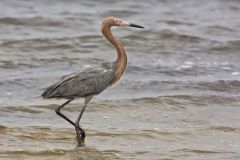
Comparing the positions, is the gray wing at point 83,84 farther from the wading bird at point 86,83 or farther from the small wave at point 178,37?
the small wave at point 178,37

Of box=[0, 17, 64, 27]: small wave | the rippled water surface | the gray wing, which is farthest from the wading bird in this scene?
box=[0, 17, 64, 27]: small wave

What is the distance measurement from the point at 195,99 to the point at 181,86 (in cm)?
97

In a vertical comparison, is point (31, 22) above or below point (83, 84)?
below

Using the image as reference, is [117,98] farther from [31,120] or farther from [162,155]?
[162,155]

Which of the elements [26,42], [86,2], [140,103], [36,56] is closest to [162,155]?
[140,103]

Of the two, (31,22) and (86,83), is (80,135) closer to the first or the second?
(86,83)

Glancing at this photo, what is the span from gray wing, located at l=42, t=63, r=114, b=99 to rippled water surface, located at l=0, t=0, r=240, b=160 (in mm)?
662

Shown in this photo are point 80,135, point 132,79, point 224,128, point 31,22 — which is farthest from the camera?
point 31,22

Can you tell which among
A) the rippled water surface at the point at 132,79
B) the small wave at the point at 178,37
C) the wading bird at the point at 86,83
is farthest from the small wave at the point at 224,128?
the small wave at the point at 178,37

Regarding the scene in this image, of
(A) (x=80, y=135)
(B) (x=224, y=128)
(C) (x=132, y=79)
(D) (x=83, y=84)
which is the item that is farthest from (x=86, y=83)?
(C) (x=132, y=79)

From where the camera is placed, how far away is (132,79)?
1441 cm

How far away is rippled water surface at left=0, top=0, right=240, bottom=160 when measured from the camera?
33.0 ft

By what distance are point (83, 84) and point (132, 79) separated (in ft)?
14.1

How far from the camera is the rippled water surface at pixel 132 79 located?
10.1m
